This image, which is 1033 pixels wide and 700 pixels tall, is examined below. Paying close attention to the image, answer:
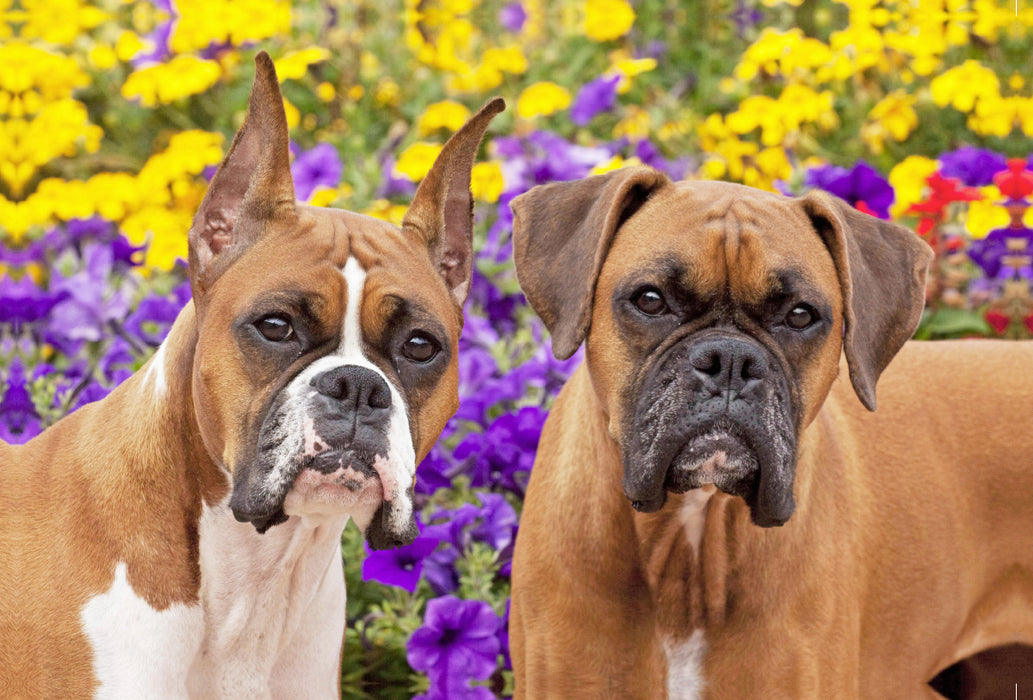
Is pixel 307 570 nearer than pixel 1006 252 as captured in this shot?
Yes

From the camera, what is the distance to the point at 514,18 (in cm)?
973

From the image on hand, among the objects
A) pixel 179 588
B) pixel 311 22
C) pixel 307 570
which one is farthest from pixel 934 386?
pixel 311 22

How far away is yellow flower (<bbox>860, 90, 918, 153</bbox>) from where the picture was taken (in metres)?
7.28

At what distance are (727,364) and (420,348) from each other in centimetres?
86

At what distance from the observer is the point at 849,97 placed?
8070 millimetres

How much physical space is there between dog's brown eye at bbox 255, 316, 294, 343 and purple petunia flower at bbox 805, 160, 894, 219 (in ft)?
11.0

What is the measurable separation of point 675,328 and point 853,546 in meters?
0.99

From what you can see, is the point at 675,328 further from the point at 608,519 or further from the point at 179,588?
the point at 179,588

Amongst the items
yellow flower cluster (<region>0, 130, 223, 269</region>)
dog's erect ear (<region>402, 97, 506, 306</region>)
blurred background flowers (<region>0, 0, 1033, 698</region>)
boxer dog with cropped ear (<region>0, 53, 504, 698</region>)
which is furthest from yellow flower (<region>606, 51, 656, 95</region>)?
boxer dog with cropped ear (<region>0, 53, 504, 698</region>)

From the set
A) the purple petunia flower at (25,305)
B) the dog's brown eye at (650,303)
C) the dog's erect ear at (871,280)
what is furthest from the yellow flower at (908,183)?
the purple petunia flower at (25,305)

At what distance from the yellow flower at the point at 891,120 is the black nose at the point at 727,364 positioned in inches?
158

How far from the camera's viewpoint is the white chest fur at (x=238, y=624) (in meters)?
3.76

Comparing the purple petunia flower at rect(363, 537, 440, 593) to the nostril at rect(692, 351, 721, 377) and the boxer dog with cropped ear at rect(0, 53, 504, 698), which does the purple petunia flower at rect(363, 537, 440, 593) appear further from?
the nostril at rect(692, 351, 721, 377)

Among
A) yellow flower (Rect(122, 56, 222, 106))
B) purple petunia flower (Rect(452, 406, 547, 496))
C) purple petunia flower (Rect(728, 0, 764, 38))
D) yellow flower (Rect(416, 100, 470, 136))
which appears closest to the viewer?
purple petunia flower (Rect(452, 406, 547, 496))
